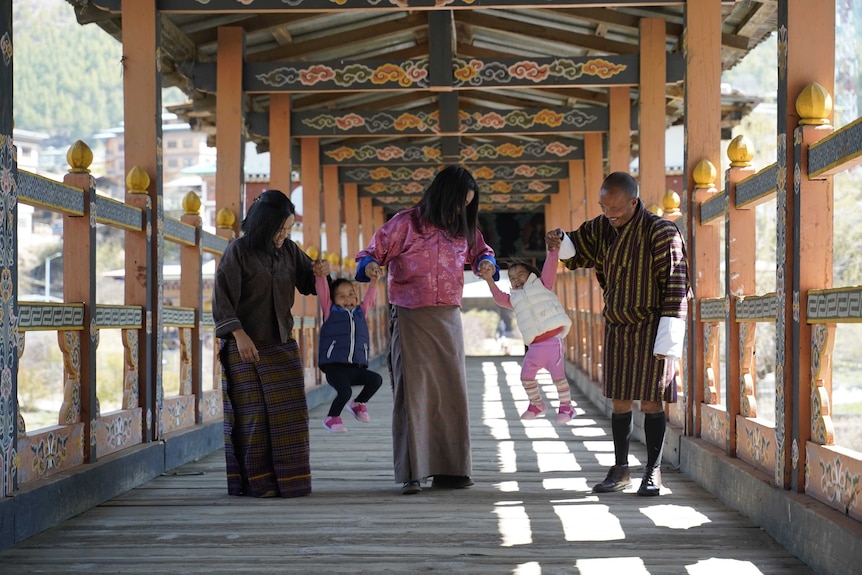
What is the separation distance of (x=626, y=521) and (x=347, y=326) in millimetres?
2980

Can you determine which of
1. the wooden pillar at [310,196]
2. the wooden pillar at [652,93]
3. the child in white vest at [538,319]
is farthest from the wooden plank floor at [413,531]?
the wooden pillar at [310,196]

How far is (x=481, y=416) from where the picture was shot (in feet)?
30.0

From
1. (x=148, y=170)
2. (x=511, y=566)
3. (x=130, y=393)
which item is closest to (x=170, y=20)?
(x=148, y=170)

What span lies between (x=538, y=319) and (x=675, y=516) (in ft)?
5.65

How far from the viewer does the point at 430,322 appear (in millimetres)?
4961

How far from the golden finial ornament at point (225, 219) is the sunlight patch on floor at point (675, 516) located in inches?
165

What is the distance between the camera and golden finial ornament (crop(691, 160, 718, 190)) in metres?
5.86

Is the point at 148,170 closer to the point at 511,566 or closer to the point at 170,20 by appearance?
the point at 170,20

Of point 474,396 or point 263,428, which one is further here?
point 474,396

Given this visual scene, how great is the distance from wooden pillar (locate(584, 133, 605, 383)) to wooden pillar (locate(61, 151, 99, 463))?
6.82 metres

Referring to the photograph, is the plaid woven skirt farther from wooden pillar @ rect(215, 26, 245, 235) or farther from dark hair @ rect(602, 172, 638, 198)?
wooden pillar @ rect(215, 26, 245, 235)

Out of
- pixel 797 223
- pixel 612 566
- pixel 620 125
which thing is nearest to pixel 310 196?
pixel 620 125

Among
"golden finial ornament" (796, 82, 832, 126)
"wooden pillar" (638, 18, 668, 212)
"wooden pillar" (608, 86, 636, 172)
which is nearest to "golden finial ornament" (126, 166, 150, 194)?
"golden finial ornament" (796, 82, 832, 126)

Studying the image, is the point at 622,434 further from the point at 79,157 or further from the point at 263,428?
the point at 79,157
